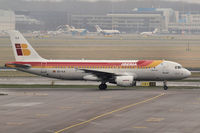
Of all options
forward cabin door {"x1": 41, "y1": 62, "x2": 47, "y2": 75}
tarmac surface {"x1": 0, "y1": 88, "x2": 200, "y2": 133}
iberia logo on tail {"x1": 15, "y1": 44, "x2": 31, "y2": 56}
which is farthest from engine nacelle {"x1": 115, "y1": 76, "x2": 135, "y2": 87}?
iberia logo on tail {"x1": 15, "y1": 44, "x2": 31, "y2": 56}

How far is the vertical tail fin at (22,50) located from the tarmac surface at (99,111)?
4.44 metres

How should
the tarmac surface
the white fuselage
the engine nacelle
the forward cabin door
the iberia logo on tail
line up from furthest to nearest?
the iberia logo on tail
the forward cabin door
the white fuselage
the engine nacelle
the tarmac surface

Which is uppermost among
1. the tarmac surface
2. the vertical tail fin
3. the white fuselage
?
the vertical tail fin

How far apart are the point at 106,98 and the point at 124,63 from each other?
11.4 m

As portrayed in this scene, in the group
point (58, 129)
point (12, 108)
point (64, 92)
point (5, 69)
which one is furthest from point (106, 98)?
point (5, 69)

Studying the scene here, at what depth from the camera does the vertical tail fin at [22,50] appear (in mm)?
64000

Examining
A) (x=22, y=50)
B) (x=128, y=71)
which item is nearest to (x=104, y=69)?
(x=128, y=71)

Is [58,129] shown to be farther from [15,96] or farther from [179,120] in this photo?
[15,96]

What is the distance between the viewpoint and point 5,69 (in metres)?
92.2

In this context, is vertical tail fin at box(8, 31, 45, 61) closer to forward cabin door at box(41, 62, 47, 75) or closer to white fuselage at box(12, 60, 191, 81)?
forward cabin door at box(41, 62, 47, 75)

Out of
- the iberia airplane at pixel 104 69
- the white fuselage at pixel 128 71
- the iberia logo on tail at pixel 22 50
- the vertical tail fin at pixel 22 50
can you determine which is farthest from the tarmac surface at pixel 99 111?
the iberia logo on tail at pixel 22 50

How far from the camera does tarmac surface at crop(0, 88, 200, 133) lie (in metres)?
34.3

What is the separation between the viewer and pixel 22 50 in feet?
211

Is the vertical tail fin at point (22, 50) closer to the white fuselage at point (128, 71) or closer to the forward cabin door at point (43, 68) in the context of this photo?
the forward cabin door at point (43, 68)
